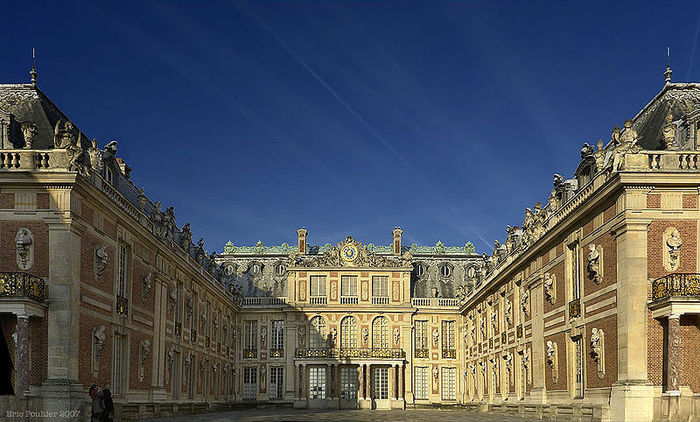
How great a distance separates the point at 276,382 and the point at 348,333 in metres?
6.53

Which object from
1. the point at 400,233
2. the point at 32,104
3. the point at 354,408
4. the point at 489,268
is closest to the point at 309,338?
the point at 354,408

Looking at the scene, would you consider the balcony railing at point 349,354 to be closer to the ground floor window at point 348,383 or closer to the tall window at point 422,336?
the ground floor window at point 348,383

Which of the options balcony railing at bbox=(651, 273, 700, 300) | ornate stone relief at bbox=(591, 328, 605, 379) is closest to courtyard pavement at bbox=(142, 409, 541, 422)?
ornate stone relief at bbox=(591, 328, 605, 379)

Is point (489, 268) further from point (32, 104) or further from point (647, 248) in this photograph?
point (32, 104)

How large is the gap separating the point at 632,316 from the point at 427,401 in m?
38.7

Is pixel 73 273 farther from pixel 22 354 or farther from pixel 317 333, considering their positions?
pixel 317 333

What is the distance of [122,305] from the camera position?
1197 inches

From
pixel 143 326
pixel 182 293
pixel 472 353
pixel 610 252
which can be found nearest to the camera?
pixel 610 252

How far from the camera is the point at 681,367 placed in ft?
77.2

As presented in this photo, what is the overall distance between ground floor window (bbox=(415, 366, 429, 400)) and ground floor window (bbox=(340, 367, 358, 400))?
188 inches

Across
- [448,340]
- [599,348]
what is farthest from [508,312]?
[448,340]

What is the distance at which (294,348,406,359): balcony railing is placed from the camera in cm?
6066

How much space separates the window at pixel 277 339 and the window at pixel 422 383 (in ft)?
34.4

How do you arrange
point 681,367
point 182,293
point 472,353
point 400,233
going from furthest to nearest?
point 400,233 < point 472,353 < point 182,293 < point 681,367
